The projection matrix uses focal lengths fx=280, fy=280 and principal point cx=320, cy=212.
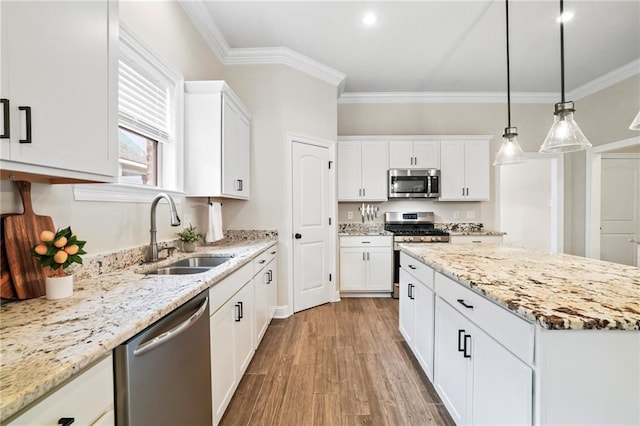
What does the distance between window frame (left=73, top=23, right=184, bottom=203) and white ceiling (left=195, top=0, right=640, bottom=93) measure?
37.3 inches

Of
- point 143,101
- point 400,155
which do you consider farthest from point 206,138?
point 400,155

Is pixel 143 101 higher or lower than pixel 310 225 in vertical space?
higher

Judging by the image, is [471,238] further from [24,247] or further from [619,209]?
[24,247]

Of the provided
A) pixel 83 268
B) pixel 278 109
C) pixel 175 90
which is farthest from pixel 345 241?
pixel 83 268

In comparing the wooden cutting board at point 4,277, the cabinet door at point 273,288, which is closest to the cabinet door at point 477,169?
the cabinet door at point 273,288

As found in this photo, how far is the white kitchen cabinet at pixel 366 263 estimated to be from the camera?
3943mm

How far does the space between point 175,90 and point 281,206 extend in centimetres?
156

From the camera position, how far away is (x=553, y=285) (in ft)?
3.96

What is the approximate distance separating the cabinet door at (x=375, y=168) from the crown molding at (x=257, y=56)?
41.1 inches

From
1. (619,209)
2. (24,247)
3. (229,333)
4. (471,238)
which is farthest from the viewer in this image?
(619,209)

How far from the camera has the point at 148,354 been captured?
88 cm

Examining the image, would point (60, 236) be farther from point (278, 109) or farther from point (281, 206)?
point (278, 109)

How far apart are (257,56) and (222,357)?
319 centimetres

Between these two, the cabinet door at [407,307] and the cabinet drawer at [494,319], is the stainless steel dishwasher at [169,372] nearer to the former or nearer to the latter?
the cabinet drawer at [494,319]
